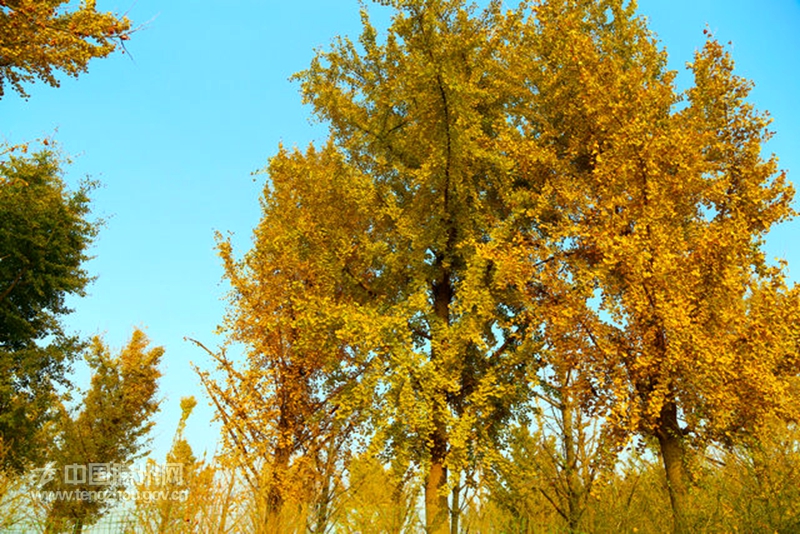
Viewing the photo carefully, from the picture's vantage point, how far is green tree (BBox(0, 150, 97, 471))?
2017 cm

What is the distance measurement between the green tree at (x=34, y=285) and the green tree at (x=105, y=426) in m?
Result: 1.66

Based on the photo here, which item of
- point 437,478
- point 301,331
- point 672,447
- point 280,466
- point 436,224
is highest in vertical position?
point 436,224

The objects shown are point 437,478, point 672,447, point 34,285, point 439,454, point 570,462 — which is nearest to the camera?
point 570,462

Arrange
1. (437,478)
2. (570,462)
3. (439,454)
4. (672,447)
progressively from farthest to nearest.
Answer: (439,454) → (437,478) → (672,447) → (570,462)

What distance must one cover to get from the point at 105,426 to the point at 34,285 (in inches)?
275

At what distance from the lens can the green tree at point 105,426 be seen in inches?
897

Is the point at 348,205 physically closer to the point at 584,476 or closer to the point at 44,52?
the point at 44,52

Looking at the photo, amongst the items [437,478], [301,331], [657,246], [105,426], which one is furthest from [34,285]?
[657,246]

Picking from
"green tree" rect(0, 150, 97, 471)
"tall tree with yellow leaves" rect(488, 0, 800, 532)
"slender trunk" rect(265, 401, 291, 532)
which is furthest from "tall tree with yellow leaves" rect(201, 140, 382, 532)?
"green tree" rect(0, 150, 97, 471)

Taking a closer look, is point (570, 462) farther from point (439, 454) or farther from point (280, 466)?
point (280, 466)

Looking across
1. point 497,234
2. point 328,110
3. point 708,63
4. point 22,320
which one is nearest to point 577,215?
point 497,234

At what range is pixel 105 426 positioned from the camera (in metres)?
24.2

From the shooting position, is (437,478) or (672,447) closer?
(672,447)

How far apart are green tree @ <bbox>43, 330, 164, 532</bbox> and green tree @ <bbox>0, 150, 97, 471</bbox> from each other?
1.66 meters
